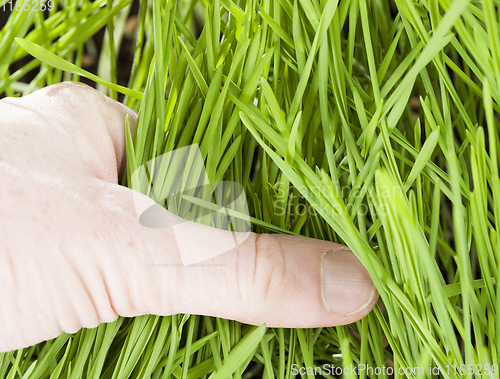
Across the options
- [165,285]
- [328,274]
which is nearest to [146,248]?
[165,285]

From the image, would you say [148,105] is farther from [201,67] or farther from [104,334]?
[104,334]

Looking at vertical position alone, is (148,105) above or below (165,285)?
above
